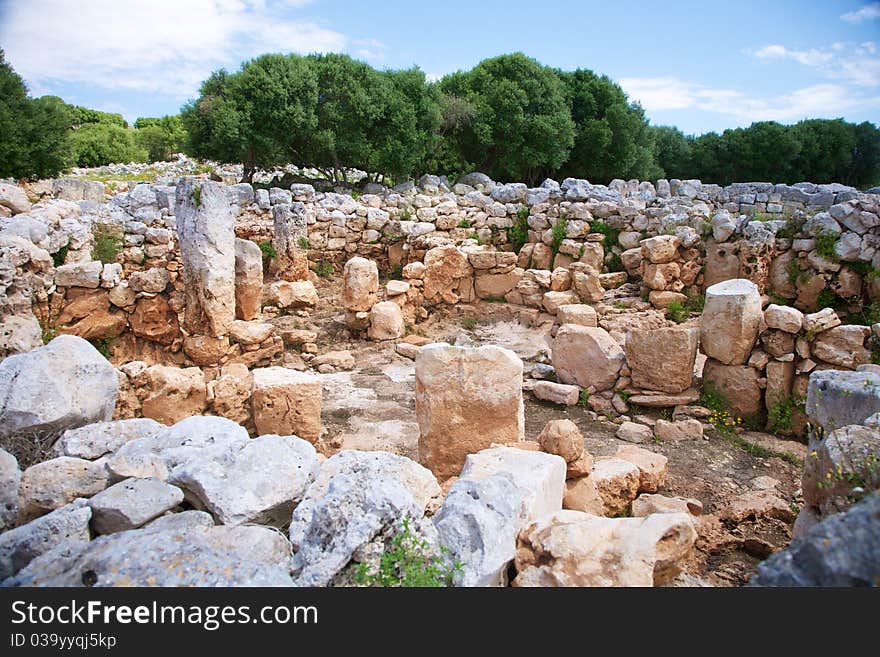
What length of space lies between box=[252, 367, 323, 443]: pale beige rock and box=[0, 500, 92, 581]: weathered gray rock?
10.1 feet

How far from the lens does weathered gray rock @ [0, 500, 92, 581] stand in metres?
2.46

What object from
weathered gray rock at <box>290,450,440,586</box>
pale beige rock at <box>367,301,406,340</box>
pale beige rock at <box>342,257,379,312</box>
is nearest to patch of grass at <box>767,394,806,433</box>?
weathered gray rock at <box>290,450,440,586</box>

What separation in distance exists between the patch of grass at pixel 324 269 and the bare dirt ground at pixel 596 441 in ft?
5.11

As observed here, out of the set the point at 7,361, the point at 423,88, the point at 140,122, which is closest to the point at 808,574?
the point at 7,361

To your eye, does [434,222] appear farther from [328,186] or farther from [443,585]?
[443,585]

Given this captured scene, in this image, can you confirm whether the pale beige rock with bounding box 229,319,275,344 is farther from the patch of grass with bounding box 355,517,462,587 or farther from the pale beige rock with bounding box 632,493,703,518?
the patch of grass with bounding box 355,517,462,587

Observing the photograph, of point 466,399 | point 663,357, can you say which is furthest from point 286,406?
point 663,357

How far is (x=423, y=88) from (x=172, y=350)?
520 inches

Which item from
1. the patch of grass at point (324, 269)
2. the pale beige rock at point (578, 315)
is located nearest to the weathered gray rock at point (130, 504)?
the pale beige rock at point (578, 315)

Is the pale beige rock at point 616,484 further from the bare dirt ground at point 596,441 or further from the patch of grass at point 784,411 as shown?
the patch of grass at point 784,411

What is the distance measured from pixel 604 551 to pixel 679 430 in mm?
4041

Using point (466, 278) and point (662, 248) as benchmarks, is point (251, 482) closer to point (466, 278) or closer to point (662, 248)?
point (466, 278)

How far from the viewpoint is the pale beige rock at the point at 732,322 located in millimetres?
6387

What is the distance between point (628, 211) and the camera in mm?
10930
